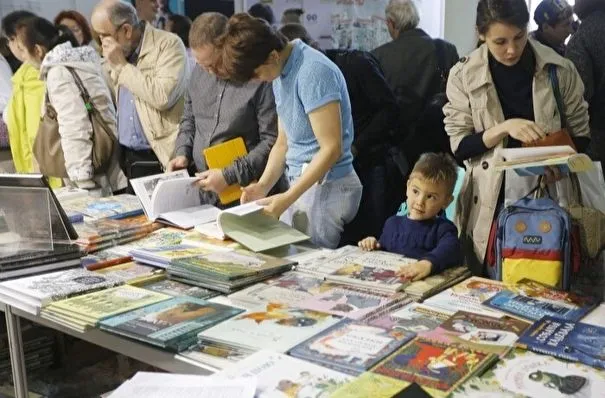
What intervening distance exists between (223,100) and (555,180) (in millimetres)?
1267

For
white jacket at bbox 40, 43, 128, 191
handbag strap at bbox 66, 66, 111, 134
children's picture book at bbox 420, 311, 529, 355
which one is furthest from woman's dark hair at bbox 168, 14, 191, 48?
children's picture book at bbox 420, 311, 529, 355

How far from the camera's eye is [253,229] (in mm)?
2223

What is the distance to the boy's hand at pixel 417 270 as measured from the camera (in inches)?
71.0

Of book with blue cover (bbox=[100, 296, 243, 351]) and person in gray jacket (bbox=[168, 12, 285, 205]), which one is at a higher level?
person in gray jacket (bbox=[168, 12, 285, 205])

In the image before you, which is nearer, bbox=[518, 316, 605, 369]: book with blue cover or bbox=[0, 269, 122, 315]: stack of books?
bbox=[518, 316, 605, 369]: book with blue cover

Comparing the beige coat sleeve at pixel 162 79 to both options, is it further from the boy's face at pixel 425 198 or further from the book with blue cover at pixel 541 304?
the book with blue cover at pixel 541 304

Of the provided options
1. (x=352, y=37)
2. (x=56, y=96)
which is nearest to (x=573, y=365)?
(x=56, y=96)

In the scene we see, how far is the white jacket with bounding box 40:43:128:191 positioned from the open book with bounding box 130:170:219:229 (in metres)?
0.63

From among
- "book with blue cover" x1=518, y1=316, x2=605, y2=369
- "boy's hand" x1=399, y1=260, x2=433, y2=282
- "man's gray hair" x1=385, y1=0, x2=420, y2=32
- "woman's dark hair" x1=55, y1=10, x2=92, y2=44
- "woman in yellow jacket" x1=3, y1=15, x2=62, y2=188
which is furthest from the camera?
"woman's dark hair" x1=55, y1=10, x2=92, y2=44

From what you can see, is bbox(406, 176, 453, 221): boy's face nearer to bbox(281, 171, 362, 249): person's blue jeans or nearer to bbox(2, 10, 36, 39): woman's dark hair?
bbox(281, 171, 362, 249): person's blue jeans

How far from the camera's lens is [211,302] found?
169 centimetres

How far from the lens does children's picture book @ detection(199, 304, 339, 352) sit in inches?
56.1

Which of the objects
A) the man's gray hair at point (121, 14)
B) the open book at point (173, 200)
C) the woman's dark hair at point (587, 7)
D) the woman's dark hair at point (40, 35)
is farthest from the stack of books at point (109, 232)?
the woman's dark hair at point (587, 7)

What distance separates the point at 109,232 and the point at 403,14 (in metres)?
2.03
